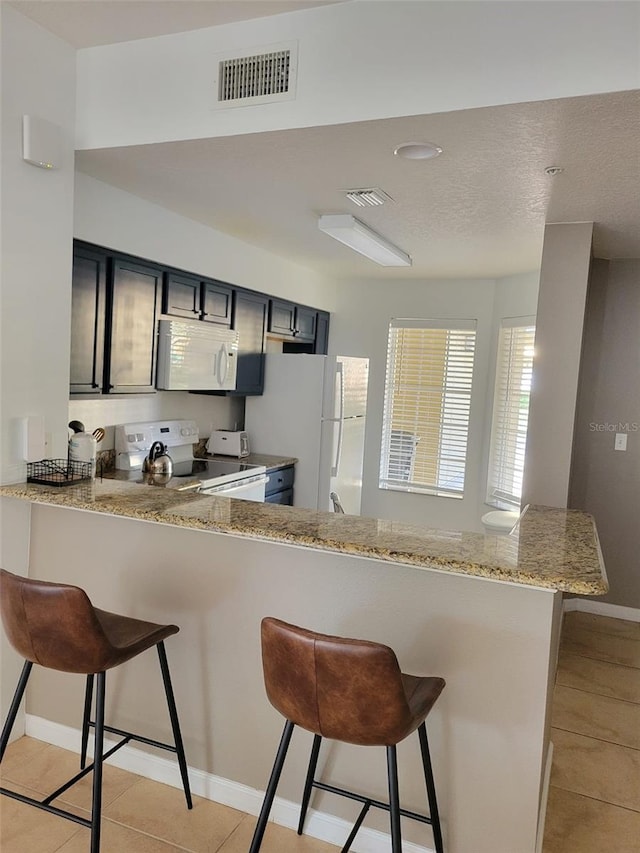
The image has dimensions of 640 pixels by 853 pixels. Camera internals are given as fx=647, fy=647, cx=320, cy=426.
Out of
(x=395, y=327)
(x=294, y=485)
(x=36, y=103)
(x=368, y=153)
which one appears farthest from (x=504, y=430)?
(x=36, y=103)

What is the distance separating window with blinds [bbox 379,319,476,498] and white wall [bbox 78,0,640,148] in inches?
145

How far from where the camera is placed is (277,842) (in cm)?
215

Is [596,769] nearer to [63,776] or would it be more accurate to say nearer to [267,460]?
[63,776]

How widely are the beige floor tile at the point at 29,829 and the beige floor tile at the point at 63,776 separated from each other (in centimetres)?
7

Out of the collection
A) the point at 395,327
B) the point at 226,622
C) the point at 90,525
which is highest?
the point at 395,327

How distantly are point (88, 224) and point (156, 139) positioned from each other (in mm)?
860

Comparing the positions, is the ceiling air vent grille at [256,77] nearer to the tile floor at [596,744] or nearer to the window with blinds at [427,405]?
the tile floor at [596,744]

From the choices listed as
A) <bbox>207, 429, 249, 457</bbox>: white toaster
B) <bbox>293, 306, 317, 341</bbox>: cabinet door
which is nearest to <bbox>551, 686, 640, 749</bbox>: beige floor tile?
<bbox>207, 429, 249, 457</bbox>: white toaster

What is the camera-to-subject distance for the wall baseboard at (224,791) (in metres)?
2.10

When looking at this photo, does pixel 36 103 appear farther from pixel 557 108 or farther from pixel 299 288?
pixel 299 288

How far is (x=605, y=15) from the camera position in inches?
72.5

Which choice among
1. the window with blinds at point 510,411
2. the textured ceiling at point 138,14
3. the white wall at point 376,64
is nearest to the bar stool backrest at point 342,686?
the white wall at point 376,64

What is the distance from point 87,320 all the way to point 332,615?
2015 millimetres

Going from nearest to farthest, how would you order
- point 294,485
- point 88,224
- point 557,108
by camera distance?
point 557,108, point 88,224, point 294,485
